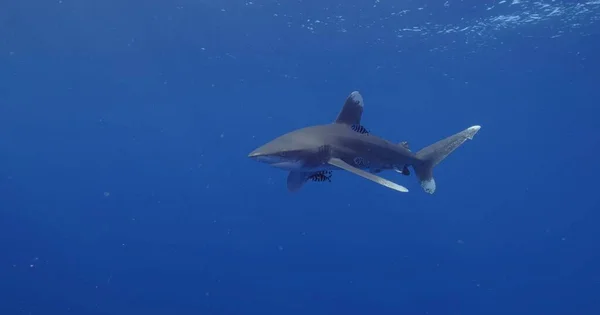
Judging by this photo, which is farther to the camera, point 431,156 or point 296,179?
point 431,156

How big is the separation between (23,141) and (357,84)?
69.1 feet

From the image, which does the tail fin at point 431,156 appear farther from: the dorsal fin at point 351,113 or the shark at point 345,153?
the dorsal fin at point 351,113

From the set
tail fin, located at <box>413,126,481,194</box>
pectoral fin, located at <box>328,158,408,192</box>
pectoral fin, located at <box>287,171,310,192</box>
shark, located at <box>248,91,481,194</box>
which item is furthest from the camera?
tail fin, located at <box>413,126,481,194</box>

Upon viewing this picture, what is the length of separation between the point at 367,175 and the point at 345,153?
1041 mm

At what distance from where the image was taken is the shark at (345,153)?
5.30 metres

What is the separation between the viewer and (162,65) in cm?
2256

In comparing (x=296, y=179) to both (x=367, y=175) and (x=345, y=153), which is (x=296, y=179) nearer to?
(x=345, y=153)

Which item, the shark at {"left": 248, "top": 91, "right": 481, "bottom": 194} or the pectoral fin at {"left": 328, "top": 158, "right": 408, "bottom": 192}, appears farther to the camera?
the shark at {"left": 248, "top": 91, "right": 481, "bottom": 194}

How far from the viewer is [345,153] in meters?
6.27

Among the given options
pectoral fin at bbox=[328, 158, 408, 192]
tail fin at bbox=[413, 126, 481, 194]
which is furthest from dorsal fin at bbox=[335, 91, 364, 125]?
tail fin at bbox=[413, 126, 481, 194]

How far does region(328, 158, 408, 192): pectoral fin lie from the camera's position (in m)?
5.04

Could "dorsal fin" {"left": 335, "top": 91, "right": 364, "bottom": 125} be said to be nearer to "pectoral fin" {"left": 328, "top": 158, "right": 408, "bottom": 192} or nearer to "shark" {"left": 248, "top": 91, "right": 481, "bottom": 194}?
"shark" {"left": 248, "top": 91, "right": 481, "bottom": 194}

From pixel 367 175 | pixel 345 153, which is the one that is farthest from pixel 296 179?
pixel 367 175

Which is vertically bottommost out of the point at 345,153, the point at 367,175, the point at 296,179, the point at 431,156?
the point at 431,156
